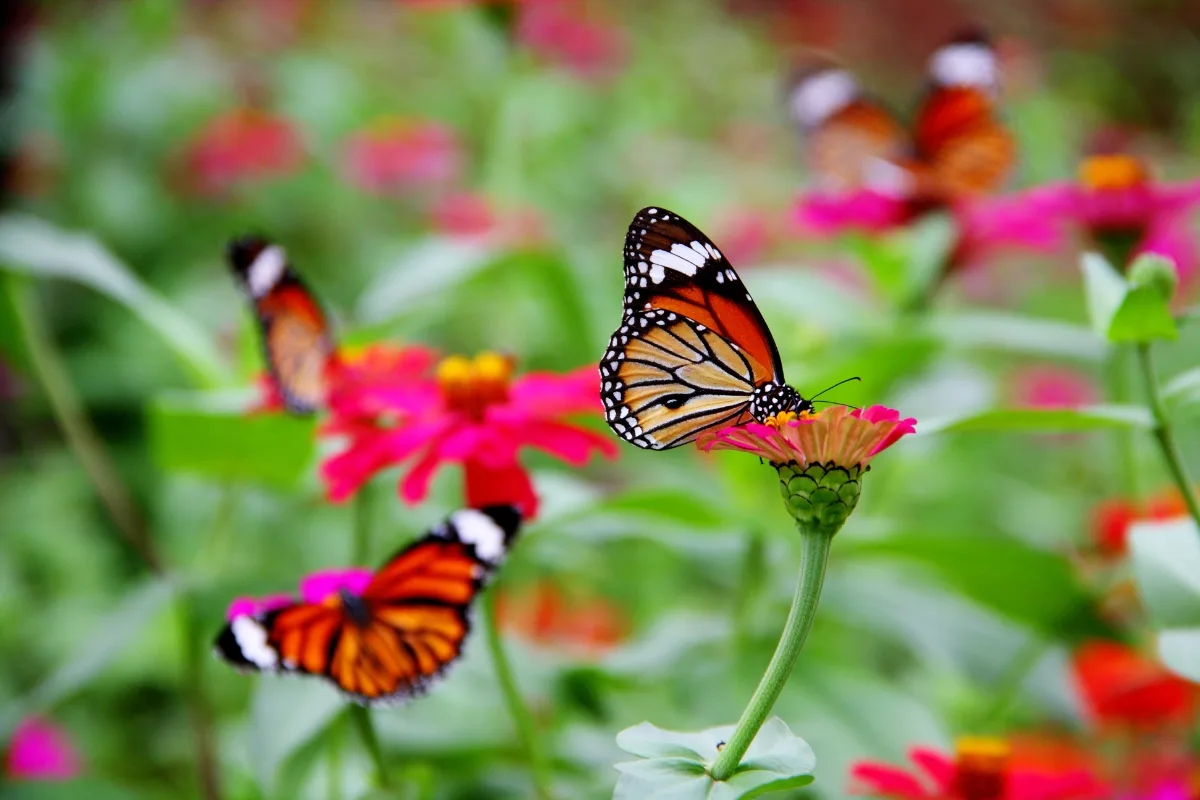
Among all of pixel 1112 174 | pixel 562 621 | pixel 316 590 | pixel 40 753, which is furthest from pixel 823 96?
pixel 40 753

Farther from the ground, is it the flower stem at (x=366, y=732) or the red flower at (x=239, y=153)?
the red flower at (x=239, y=153)

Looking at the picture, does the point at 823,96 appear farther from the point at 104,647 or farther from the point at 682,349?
the point at 104,647

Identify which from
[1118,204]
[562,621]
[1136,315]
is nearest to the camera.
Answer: [1136,315]

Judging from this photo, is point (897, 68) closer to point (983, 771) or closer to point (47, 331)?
point (47, 331)

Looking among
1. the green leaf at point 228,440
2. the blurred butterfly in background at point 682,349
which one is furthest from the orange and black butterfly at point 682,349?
the green leaf at point 228,440

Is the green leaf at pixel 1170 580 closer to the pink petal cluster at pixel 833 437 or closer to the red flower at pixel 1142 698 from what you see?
the pink petal cluster at pixel 833 437

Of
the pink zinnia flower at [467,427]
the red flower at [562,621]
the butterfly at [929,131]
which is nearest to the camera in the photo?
the pink zinnia flower at [467,427]

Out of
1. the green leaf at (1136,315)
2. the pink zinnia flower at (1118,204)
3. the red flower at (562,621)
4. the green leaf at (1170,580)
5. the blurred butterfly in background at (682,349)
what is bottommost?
the green leaf at (1170,580)
